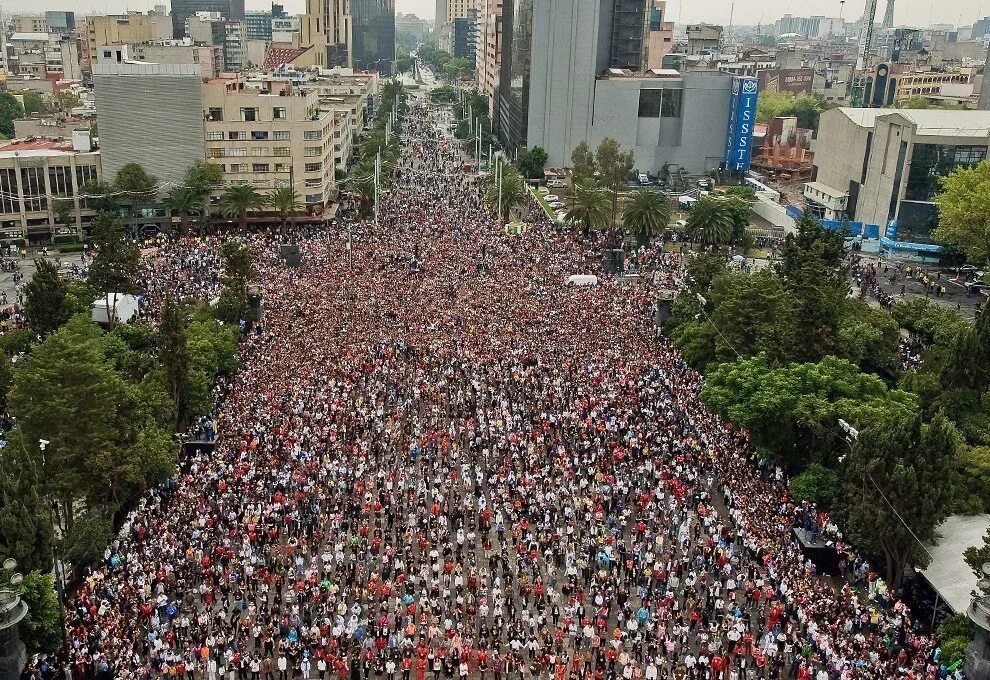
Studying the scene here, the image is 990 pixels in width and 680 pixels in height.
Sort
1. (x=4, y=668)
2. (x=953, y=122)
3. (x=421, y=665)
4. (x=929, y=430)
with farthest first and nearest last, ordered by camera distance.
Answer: (x=953, y=122) → (x=929, y=430) → (x=421, y=665) → (x=4, y=668)

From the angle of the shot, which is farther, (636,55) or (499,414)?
(636,55)

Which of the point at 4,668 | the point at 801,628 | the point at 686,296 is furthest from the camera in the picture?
the point at 686,296

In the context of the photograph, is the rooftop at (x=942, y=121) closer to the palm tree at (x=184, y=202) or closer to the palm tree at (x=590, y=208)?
the palm tree at (x=590, y=208)

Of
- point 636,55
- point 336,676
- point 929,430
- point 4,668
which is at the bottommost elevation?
point 336,676

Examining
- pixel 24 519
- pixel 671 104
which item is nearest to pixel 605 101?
pixel 671 104

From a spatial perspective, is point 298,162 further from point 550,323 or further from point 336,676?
point 336,676

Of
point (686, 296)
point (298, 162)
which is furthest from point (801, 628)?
point (298, 162)

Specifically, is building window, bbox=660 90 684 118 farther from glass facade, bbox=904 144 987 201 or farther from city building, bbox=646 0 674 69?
city building, bbox=646 0 674 69
